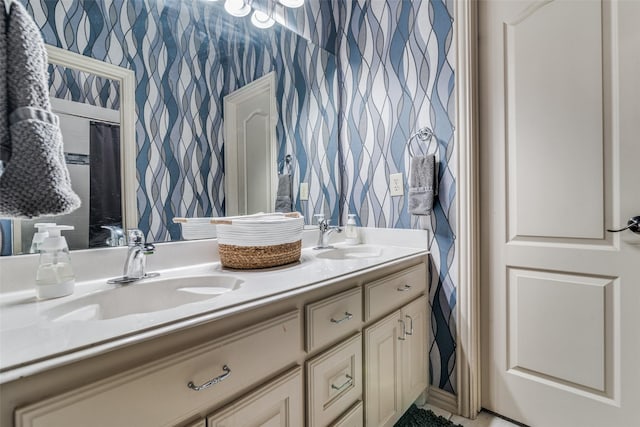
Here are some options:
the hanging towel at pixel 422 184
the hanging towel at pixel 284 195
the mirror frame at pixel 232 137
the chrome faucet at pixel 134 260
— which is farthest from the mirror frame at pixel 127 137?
the hanging towel at pixel 422 184

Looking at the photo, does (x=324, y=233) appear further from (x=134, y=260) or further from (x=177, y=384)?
(x=177, y=384)

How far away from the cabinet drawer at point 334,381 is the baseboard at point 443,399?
684 mm

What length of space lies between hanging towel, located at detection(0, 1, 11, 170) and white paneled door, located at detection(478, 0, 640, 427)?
1.63 meters

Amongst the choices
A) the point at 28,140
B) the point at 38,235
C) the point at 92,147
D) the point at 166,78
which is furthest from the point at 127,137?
the point at 28,140

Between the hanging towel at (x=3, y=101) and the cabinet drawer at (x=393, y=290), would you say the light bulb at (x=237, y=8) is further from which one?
the cabinet drawer at (x=393, y=290)

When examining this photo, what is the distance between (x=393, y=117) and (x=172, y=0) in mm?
1108

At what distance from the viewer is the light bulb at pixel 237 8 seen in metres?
1.31

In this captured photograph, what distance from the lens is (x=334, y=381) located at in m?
0.97

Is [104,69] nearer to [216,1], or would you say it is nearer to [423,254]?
[216,1]

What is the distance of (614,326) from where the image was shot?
3.91 feet

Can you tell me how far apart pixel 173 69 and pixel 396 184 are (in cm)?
114

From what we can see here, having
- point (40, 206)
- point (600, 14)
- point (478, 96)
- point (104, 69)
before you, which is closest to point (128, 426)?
point (40, 206)

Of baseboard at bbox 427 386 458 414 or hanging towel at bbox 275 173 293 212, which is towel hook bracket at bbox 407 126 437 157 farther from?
baseboard at bbox 427 386 458 414

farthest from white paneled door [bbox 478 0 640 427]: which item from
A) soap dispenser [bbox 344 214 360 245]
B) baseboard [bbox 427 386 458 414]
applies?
soap dispenser [bbox 344 214 360 245]
